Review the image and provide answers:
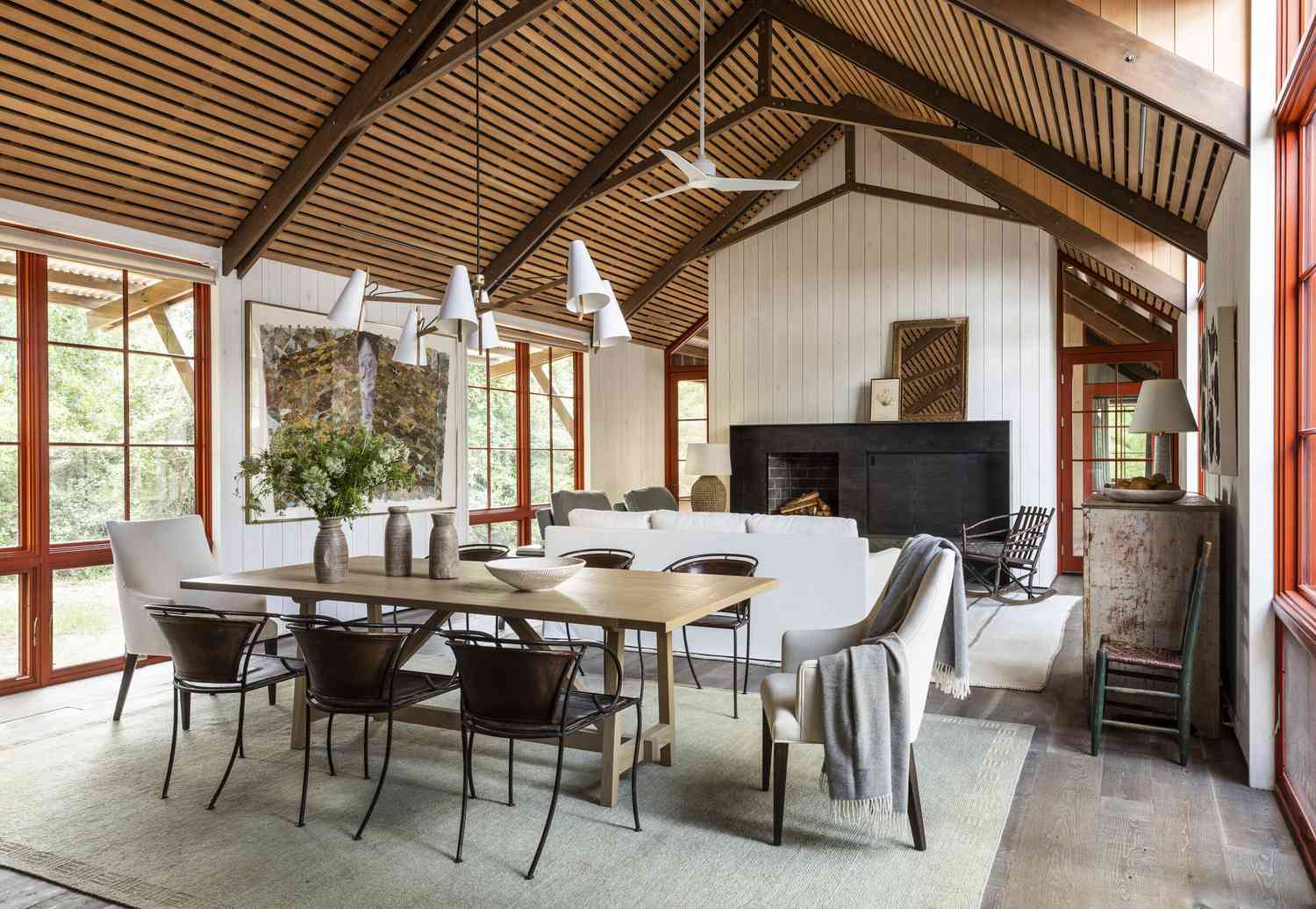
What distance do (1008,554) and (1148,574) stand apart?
3391 mm

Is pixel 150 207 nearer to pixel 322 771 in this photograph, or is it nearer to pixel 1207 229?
pixel 322 771

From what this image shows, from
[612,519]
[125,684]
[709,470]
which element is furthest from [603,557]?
[709,470]

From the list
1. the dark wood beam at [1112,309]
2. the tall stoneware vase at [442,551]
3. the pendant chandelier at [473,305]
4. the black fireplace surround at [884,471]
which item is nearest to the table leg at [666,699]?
the tall stoneware vase at [442,551]

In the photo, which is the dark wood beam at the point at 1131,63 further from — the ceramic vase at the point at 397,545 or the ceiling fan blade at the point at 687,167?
the ceramic vase at the point at 397,545

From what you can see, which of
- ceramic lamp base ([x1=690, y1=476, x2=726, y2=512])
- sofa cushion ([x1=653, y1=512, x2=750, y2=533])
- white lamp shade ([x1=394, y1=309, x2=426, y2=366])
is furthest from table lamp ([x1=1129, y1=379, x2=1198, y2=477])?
ceramic lamp base ([x1=690, y1=476, x2=726, y2=512])

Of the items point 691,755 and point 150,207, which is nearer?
point 691,755

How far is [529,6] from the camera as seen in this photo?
500 cm

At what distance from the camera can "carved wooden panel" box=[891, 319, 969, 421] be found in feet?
27.9

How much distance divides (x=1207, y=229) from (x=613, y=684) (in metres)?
4.30

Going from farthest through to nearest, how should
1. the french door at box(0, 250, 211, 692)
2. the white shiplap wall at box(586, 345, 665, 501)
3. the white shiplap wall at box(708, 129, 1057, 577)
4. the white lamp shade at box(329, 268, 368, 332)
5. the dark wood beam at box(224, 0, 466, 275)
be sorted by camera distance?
1. the white shiplap wall at box(586, 345, 665, 501)
2. the white shiplap wall at box(708, 129, 1057, 577)
3. the dark wood beam at box(224, 0, 466, 275)
4. the french door at box(0, 250, 211, 692)
5. the white lamp shade at box(329, 268, 368, 332)

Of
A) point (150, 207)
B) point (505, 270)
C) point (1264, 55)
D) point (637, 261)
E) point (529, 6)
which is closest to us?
point (1264, 55)

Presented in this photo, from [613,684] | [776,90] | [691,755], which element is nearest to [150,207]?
[613,684]

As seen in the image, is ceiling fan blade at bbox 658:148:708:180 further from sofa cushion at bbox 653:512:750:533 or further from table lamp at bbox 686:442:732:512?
table lamp at bbox 686:442:732:512

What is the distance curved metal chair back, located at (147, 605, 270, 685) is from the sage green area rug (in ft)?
1.57
